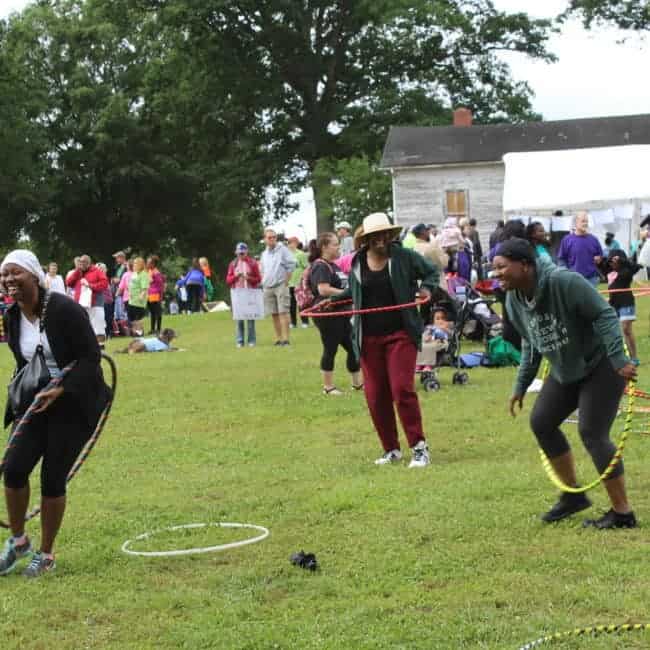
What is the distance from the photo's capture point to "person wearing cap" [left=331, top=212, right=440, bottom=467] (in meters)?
10.2

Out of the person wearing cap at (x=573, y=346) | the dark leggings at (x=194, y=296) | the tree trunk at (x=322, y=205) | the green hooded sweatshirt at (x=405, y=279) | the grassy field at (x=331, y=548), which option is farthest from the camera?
the tree trunk at (x=322, y=205)

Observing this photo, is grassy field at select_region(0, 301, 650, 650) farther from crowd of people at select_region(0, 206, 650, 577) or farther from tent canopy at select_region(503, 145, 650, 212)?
tent canopy at select_region(503, 145, 650, 212)

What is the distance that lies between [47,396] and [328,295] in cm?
720

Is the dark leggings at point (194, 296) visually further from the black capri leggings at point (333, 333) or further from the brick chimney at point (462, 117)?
the black capri leggings at point (333, 333)

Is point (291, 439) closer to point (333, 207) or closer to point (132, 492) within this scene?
point (132, 492)

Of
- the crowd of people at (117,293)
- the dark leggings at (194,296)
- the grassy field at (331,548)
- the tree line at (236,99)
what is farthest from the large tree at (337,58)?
the grassy field at (331,548)

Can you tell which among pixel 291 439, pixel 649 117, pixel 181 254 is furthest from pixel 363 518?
pixel 181 254

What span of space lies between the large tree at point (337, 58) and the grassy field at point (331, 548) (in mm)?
42021

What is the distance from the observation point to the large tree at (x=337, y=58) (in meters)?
54.2

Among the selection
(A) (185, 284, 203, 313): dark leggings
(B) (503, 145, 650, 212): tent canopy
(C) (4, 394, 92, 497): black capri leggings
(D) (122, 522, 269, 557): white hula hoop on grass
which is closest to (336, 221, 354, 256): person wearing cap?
(B) (503, 145, 650, 212): tent canopy

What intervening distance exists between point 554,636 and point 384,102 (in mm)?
50160

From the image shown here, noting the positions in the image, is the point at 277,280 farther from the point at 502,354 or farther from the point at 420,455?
A: the point at 420,455

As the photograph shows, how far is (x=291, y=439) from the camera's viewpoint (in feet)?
40.4

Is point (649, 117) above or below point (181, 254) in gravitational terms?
above
